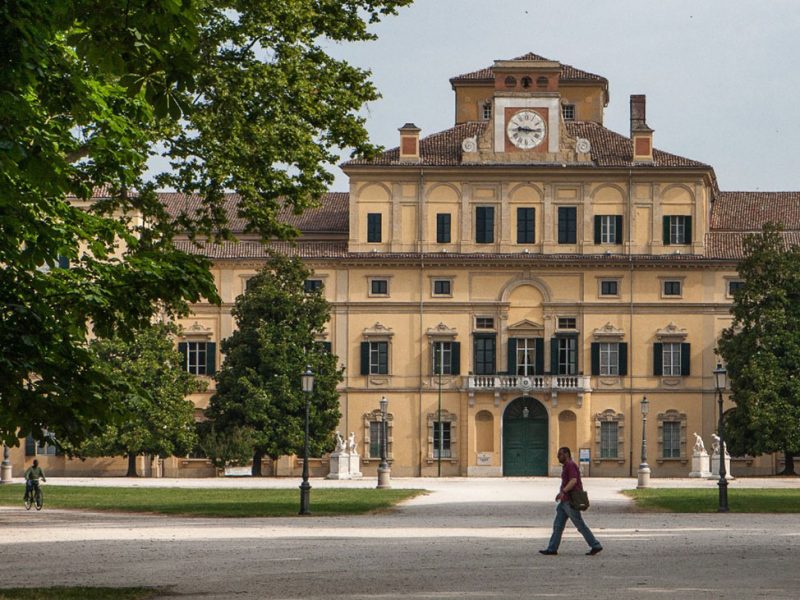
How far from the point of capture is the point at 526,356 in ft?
253

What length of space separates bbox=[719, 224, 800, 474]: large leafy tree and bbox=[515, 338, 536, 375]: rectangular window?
28.6 feet

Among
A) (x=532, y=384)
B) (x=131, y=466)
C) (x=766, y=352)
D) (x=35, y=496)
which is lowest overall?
(x=35, y=496)

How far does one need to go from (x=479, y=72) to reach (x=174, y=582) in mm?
64548

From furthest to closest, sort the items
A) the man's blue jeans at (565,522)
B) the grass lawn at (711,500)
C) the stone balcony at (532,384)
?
the stone balcony at (532,384) < the grass lawn at (711,500) < the man's blue jeans at (565,522)

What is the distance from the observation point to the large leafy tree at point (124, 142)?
515 inches

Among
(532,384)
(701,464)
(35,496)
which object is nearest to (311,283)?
(532,384)

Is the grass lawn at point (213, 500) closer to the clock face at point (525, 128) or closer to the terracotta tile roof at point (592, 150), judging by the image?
the terracotta tile roof at point (592, 150)

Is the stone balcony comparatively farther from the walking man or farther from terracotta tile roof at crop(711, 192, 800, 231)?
the walking man

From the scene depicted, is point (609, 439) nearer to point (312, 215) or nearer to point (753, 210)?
point (753, 210)

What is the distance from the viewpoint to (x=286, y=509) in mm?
38594

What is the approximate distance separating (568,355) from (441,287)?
621 centimetres

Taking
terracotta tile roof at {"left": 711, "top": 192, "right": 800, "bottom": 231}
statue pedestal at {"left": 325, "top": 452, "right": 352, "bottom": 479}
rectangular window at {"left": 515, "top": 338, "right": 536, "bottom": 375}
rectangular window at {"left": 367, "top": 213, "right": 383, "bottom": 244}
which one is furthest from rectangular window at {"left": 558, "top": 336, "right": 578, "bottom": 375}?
statue pedestal at {"left": 325, "top": 452, "right": 352, "bottom": 479}

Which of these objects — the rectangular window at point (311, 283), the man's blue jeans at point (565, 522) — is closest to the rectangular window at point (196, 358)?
the rectangular window at point (311, 283)

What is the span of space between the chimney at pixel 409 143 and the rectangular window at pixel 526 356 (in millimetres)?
9196
